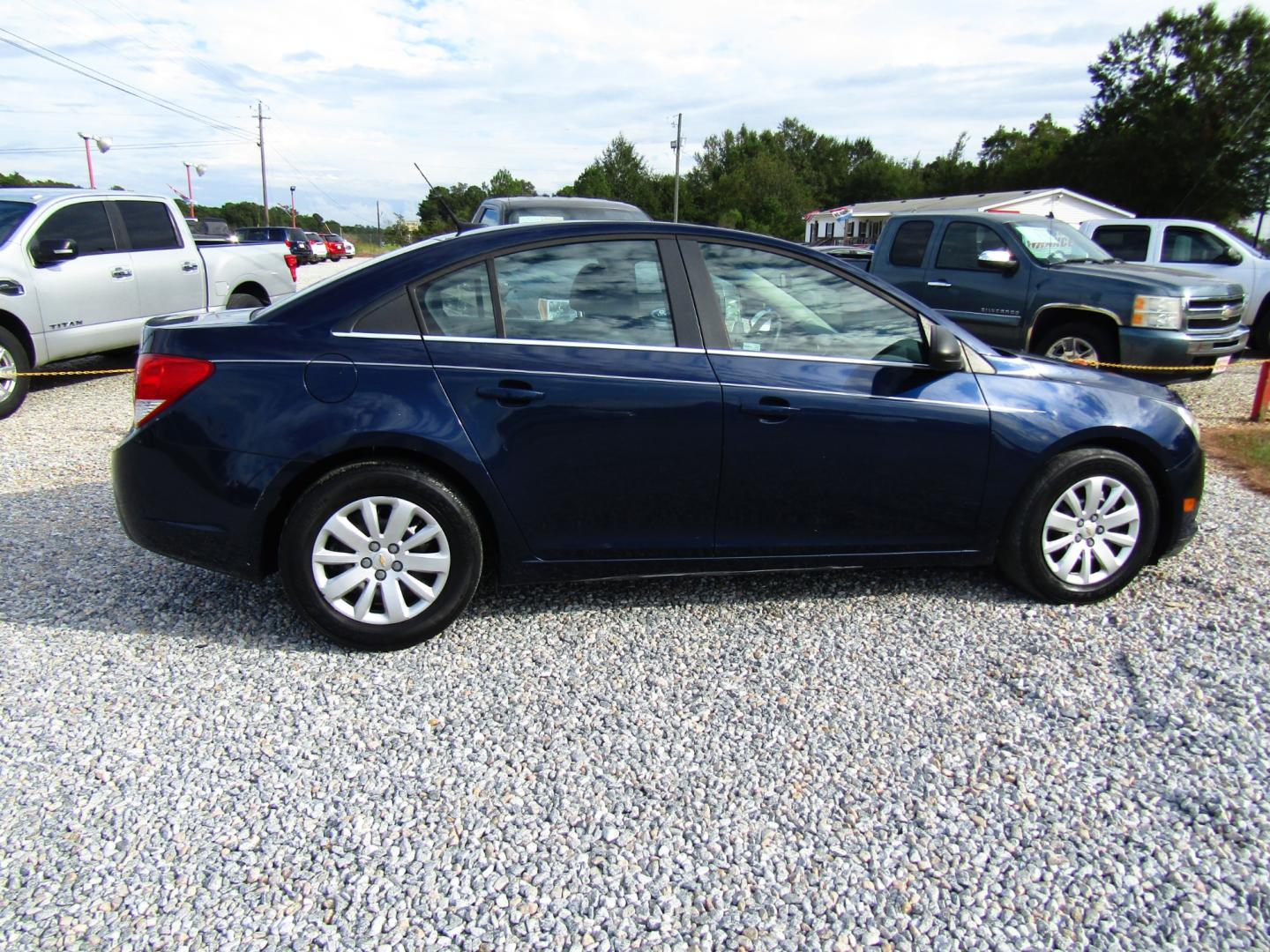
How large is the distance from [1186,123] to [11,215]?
53909 mm

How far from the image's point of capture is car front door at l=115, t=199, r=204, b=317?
9.27 metres

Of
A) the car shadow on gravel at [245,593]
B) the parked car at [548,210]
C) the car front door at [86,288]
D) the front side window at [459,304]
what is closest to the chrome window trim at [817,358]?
the front side window at [459,304]

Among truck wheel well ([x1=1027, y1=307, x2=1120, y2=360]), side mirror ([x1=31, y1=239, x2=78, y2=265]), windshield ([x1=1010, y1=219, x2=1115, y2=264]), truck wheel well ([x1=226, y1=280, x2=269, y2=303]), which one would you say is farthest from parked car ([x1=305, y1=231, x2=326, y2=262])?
truck wheel well ([x1=1027, y1=307, x2=1120, y2=360])

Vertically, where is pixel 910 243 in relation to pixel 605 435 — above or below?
above

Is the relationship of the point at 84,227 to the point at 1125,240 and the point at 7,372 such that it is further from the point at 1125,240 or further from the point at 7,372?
the point at 1125,240

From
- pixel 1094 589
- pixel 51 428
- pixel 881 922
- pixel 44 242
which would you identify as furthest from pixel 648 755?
pixel 44 242

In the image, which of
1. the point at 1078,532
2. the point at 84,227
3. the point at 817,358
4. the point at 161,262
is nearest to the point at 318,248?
the point at 161,262

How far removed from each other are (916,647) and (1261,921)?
1.54m

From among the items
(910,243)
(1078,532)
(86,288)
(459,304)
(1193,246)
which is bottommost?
(1078,532)

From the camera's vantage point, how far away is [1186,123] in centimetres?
4728

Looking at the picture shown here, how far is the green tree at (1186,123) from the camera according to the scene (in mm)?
44969

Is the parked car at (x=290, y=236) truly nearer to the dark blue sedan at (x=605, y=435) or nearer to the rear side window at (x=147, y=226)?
the rear side window at (x=147, y=226)

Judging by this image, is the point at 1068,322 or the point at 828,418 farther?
the point at 1068,322

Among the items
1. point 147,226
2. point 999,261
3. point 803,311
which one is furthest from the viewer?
point 147,226
